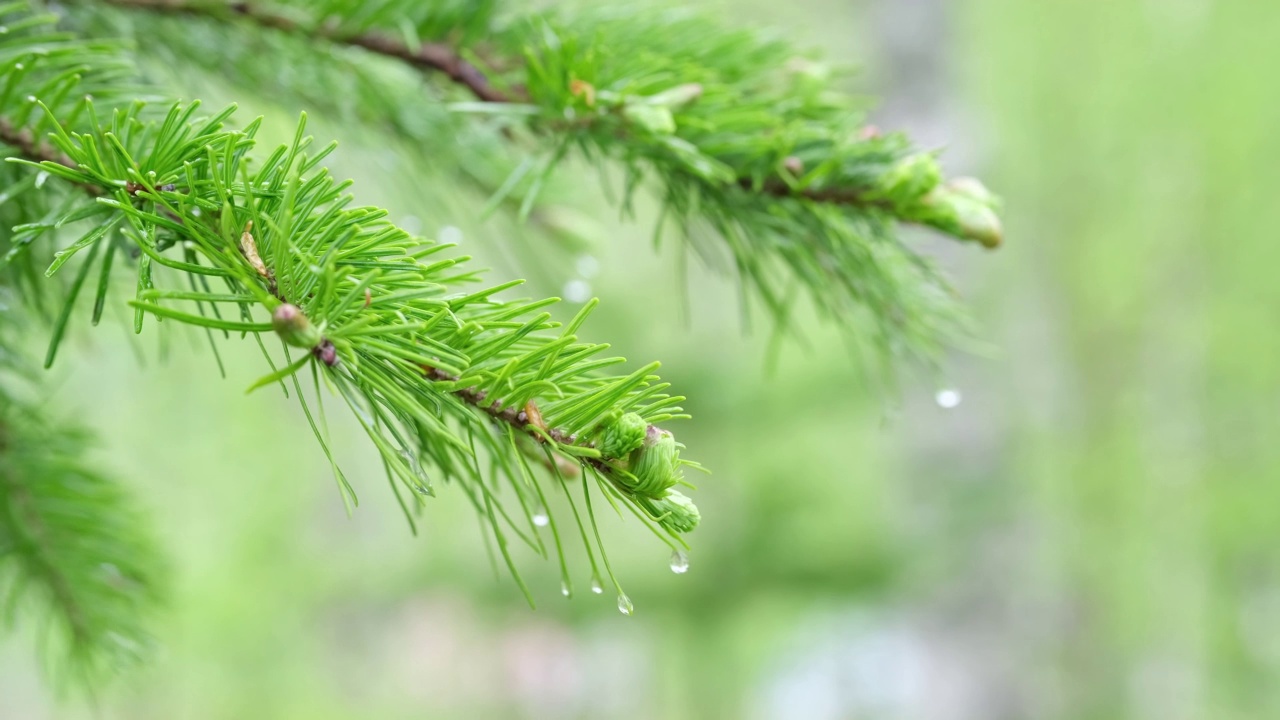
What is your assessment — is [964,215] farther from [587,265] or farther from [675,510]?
[587,265]

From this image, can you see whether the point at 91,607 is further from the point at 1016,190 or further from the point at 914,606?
the point at 1016,190

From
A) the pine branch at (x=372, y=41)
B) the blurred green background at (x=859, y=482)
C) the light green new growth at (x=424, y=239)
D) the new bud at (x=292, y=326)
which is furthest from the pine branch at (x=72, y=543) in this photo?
the blurred green background at (x=859, y=482)

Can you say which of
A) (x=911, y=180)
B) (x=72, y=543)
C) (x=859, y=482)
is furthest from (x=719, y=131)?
(x=859, y=482)

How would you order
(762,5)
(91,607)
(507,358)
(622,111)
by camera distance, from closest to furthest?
(507,358)
(622,111)
(91,607)
(762,5)

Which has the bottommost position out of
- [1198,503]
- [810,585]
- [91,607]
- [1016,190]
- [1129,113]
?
[91,607]

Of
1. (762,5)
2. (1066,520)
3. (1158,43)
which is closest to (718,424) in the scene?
(762,5)

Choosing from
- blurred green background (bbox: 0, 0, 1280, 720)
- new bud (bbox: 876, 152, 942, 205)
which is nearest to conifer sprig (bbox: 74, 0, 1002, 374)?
new bud (bbox: 876, 152, 942, 205)
